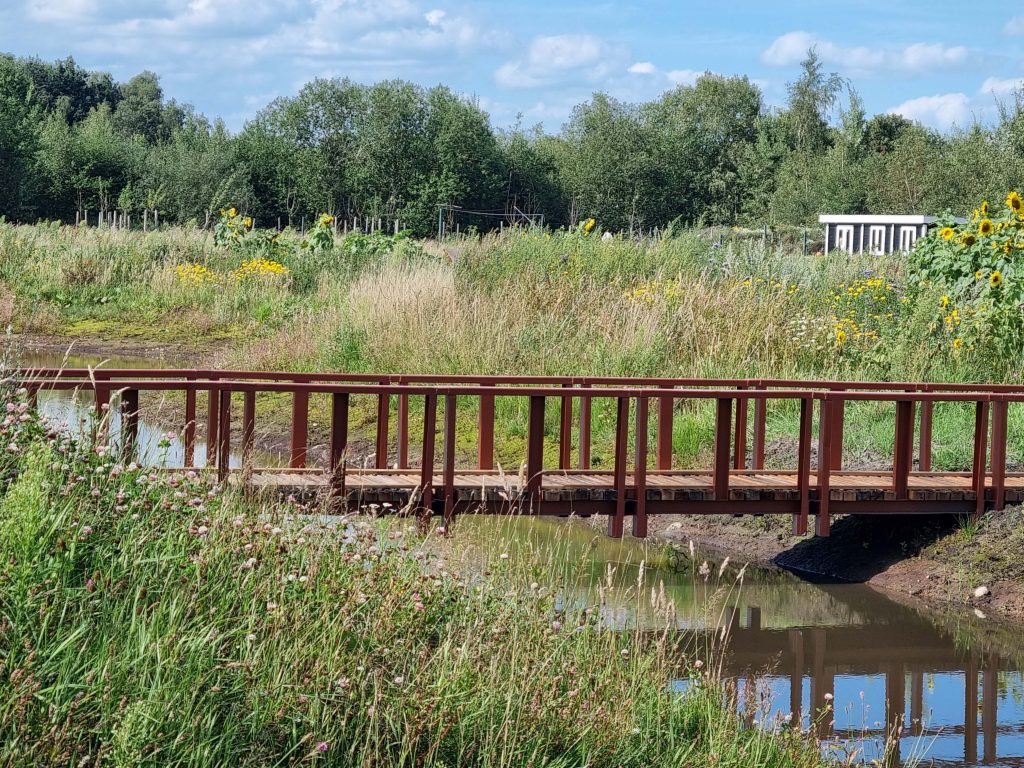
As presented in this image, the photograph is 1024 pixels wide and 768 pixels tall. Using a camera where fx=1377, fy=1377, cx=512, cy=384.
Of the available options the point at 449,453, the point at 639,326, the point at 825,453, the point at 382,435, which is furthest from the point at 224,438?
the point at 639,326

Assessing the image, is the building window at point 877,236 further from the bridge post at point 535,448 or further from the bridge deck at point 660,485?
the bridge post at point 535,448

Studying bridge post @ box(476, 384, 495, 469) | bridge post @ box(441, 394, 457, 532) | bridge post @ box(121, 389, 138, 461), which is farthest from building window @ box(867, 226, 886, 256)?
bridge post @ box(121, 389, 138, 461)

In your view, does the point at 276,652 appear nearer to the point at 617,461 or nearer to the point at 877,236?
the point at 617,461

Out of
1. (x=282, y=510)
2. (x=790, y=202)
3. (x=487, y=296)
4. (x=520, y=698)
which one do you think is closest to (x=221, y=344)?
(x=487, y=296)

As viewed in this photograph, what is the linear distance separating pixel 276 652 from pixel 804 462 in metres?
5.83

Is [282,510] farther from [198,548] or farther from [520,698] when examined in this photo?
[520,698]

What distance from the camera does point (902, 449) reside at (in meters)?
10.2

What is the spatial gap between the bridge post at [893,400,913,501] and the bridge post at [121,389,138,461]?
5.45m

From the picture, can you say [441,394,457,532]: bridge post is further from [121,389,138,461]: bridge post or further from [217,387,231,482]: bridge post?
[121,389,138,461]: bridge post

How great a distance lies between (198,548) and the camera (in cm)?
553

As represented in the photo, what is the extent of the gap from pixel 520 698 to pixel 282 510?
226 centimetres

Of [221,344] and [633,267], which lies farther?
[221,344]

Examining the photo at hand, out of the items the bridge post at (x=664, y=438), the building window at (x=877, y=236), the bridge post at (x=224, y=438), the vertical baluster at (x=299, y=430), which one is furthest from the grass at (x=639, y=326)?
the building window at (x=877, y=236)

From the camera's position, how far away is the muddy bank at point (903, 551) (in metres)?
10.1
